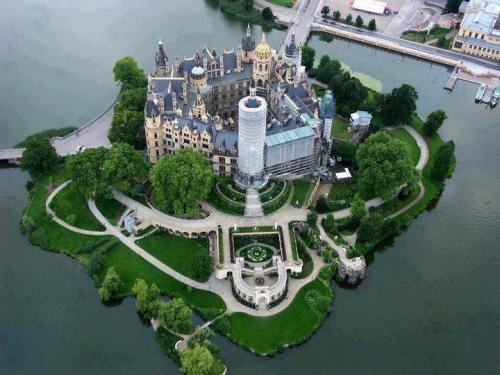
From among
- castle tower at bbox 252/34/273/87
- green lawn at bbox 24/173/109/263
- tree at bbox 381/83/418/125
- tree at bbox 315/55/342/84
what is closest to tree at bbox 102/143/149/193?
green lawn at bbox 24/173/109/263

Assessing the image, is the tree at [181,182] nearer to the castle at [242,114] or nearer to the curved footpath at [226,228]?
the curved footpath at [226,228]

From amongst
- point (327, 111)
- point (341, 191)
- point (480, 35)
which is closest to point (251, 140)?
point (327, 111)

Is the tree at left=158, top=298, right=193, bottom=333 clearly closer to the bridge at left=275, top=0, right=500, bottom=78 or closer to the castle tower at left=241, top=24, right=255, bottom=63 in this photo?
the castle tower at left=241, top=24, right=255, bottom=63

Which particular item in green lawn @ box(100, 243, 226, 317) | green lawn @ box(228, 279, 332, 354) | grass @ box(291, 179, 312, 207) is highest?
grass @ box(291, 179, 312, 207)

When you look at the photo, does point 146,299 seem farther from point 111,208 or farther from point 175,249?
point 111,208

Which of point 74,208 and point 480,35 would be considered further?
point 480,35

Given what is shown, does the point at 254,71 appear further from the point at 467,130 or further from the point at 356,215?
the point at 467,130
